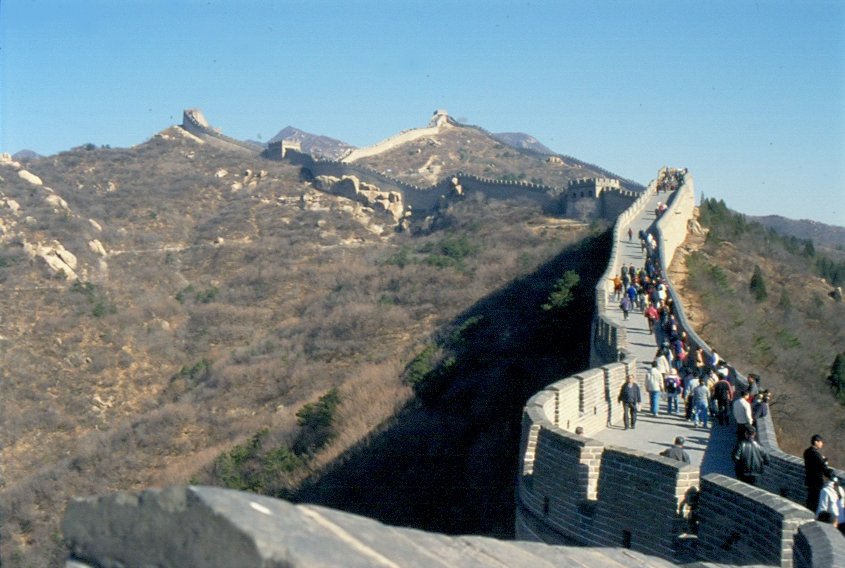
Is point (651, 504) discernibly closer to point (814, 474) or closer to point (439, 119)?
point (814, 474)

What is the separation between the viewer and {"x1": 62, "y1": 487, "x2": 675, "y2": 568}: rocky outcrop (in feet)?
6.98

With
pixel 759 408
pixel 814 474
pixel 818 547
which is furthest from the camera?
pixel 759 408

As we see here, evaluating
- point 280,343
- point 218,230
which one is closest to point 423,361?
point 280,343

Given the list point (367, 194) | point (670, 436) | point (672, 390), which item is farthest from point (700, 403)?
point (367, 194)

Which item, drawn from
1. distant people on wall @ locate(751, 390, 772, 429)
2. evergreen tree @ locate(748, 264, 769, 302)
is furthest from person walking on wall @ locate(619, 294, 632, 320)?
evergreen tree @ locate(748, 264, 769, 302)

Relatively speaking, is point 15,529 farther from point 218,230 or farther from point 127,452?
point 218,230

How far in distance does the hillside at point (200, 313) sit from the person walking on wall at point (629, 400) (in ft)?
26.1

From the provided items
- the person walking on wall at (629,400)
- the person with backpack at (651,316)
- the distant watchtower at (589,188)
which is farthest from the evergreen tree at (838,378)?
the distant watchtower at (589,188)

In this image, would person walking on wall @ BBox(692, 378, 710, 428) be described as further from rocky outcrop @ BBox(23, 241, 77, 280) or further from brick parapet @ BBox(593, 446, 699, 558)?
rocky outcrop @ BBox(23, 241, 77, 280)

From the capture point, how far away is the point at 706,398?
11.7 m

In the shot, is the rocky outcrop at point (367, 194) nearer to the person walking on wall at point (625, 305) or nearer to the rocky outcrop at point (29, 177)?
the rocky outcrop at point (29, 177)

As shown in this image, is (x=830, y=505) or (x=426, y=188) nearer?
(x=830, y=505)

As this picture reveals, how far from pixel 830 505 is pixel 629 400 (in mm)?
4850

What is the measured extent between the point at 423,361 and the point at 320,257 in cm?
2756
